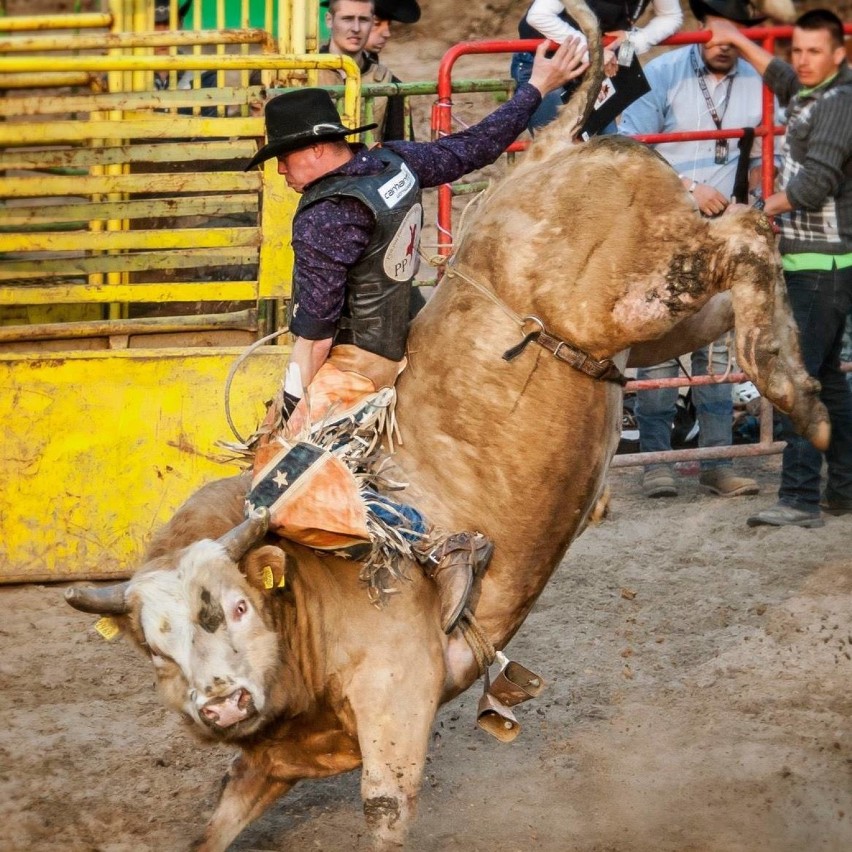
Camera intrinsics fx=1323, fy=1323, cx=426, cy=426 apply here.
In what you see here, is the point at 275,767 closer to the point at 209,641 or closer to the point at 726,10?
the point at 209,641

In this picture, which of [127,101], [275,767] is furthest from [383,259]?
[127,101]

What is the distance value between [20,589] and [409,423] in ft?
10.2

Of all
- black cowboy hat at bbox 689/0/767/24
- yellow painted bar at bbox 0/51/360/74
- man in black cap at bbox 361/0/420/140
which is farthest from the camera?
black cowboy hat at bbox 689/0/767/24

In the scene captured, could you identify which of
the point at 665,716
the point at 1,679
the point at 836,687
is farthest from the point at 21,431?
the point at 836,687

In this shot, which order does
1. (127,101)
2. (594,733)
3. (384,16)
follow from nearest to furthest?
(594,733) → (127,101) → (384,16)

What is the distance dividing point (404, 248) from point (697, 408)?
385 centimetres

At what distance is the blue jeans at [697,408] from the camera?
302 inches

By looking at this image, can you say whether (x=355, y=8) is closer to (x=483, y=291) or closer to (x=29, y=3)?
(x=483, y=291)

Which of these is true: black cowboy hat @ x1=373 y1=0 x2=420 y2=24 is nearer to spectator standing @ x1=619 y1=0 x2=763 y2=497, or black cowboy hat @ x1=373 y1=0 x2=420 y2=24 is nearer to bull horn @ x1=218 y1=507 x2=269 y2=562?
spectator standing @ x1=619 y1=0 x2=763 y2=497

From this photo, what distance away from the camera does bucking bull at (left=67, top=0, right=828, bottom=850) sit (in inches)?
164

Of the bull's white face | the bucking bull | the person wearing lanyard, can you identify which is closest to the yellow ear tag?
the bucking bull

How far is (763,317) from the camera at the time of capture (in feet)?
14.2

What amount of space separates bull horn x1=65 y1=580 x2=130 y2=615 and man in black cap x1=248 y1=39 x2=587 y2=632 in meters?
0.51

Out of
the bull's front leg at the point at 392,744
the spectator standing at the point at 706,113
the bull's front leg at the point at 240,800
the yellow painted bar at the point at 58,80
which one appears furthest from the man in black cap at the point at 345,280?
the yellow painted bar at the point at 58,80
